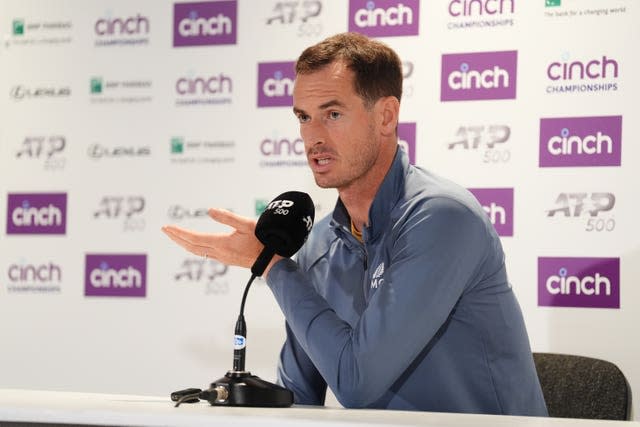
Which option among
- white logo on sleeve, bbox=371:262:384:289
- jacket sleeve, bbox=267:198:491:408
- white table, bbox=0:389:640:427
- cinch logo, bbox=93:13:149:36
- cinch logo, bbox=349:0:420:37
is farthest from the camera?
cinch logo, bbox=93:13:149:36

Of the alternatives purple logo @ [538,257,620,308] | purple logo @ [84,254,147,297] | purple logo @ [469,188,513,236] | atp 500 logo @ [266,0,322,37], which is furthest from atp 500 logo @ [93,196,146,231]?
purple logo @ [538,257,620,308]

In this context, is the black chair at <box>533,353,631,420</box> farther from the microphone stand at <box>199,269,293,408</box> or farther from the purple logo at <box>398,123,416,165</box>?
the microphone stand at <box>199,269,293,408</box>

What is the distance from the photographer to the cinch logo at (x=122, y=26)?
4387mm

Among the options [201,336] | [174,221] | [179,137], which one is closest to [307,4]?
[179,137]

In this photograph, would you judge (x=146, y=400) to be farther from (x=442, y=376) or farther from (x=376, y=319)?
(x=442, y=376)

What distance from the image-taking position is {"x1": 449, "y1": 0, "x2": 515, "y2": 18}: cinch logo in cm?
386

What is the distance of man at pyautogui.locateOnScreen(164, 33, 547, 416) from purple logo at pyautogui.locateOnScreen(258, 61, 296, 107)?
1.68 metres

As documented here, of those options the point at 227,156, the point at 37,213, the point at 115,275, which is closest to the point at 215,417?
the point at 227,156

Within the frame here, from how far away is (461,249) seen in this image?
204 cm

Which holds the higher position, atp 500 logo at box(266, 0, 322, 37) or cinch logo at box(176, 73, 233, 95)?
atp 500 logo at box(266, 0, 322, 37)

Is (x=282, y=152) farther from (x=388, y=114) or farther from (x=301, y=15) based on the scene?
(x=388, y=114)

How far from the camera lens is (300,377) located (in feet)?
7.78

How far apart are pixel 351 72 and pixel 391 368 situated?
809mm

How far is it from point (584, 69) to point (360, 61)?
166 centimetres
